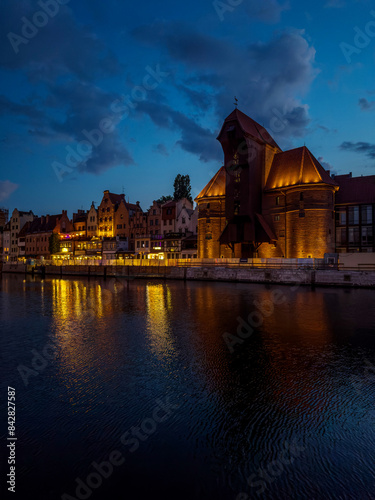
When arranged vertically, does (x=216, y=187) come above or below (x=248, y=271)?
above

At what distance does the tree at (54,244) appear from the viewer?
346 feet

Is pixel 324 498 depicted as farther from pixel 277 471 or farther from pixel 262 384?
pixel 262 384

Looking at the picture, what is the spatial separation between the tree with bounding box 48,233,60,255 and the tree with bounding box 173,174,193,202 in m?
38.3

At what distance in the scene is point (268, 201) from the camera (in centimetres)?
6075

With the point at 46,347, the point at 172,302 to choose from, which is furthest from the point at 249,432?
the point at 172,302

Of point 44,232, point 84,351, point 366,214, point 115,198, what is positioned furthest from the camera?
point 44,232

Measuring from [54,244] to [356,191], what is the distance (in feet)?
271

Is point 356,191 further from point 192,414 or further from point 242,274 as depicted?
point 192,414

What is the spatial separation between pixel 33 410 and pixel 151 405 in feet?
8.92

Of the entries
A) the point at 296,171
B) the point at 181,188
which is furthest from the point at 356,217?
the point at 181,188

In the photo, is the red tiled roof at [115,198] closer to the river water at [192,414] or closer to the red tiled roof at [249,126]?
the red tiled roof at [249,126]

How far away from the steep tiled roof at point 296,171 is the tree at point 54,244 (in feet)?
227

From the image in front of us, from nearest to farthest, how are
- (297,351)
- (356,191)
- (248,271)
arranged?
(297,351) → (248,271) → (356,191)

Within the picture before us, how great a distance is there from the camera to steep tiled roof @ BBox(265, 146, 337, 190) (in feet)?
186
